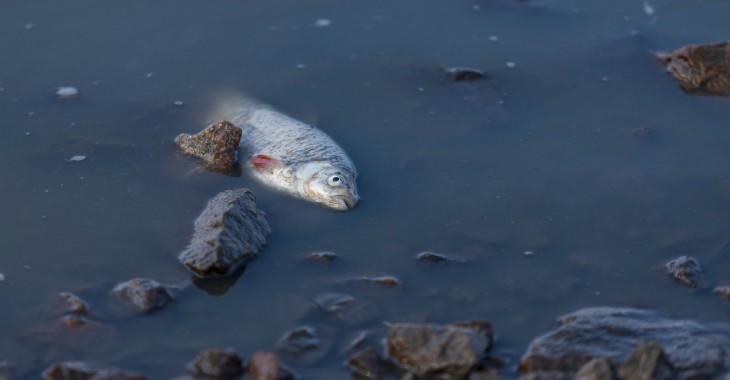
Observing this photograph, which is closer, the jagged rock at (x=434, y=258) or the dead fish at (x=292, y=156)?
the jagged rock at (x=434, y=258)

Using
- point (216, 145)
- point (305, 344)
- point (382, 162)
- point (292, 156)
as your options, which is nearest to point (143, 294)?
point (305, 344)

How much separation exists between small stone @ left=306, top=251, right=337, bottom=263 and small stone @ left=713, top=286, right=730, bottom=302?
278 cm

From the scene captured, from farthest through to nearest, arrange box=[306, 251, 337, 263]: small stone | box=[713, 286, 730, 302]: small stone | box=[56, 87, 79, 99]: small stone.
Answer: box=[56, 87, 79, 99]: small stone < box=[306, 251, 337, 263]: small stone < box=[713, 286, 730, 302]: small stone

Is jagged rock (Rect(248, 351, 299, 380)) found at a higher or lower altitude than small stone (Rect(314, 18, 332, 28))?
lower

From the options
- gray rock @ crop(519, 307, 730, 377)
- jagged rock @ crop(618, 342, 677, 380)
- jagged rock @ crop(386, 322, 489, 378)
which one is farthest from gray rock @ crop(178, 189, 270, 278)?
jagged rock @ crop(618, 342, 677, 380)

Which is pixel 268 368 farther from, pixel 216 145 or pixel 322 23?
pixel 322 23

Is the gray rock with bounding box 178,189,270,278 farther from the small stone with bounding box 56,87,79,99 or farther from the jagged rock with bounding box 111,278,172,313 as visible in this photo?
the small stone with bounding box 56,87,79,99

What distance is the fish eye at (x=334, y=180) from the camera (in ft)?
25.6

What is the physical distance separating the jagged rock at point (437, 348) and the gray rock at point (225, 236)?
1.52m

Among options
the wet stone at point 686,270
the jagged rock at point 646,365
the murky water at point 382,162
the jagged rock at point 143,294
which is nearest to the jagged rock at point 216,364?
the murky water at point 382,162

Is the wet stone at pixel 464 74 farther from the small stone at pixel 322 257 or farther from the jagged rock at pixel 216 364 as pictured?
the jagged rock at pixel 216 364

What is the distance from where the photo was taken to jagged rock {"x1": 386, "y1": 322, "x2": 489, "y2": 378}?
5.80m

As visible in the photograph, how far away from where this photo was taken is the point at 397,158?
27.8 ft

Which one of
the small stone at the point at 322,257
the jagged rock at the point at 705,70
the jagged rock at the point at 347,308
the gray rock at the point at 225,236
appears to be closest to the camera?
the jagged rock at the point at 347,308
